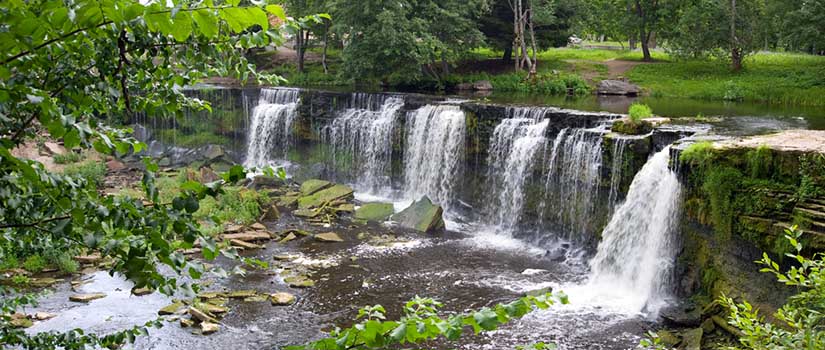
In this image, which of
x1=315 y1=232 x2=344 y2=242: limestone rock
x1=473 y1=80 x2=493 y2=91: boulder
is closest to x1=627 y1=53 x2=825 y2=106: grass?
x1=473 y1=80 x2=493 y2=91: boulder

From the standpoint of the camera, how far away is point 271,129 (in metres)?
23.1

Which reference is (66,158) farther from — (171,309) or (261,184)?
(171,309)

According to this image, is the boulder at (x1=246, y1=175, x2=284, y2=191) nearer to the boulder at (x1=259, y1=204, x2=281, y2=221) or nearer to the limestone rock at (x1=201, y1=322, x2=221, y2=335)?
the boulder at (x1=259, y1=204, x2=281, y2=221)

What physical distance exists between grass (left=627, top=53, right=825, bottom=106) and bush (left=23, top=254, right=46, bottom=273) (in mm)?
23207

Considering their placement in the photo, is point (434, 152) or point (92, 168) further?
point (92, 168)

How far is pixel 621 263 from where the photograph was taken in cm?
1260

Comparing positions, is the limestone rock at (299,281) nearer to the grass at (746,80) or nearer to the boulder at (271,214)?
the boulder at (271,214)

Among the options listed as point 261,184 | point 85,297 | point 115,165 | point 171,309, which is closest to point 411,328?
point 171,309

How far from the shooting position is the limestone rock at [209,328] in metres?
9.90

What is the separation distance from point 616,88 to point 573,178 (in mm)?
15091

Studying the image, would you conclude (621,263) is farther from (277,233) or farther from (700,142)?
(277,233)

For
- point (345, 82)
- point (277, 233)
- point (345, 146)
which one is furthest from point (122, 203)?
point (345, 82)

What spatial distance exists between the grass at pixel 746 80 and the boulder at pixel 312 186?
1550 centimetres

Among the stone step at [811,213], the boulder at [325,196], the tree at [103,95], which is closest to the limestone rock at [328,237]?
the boulder at [325,196]
